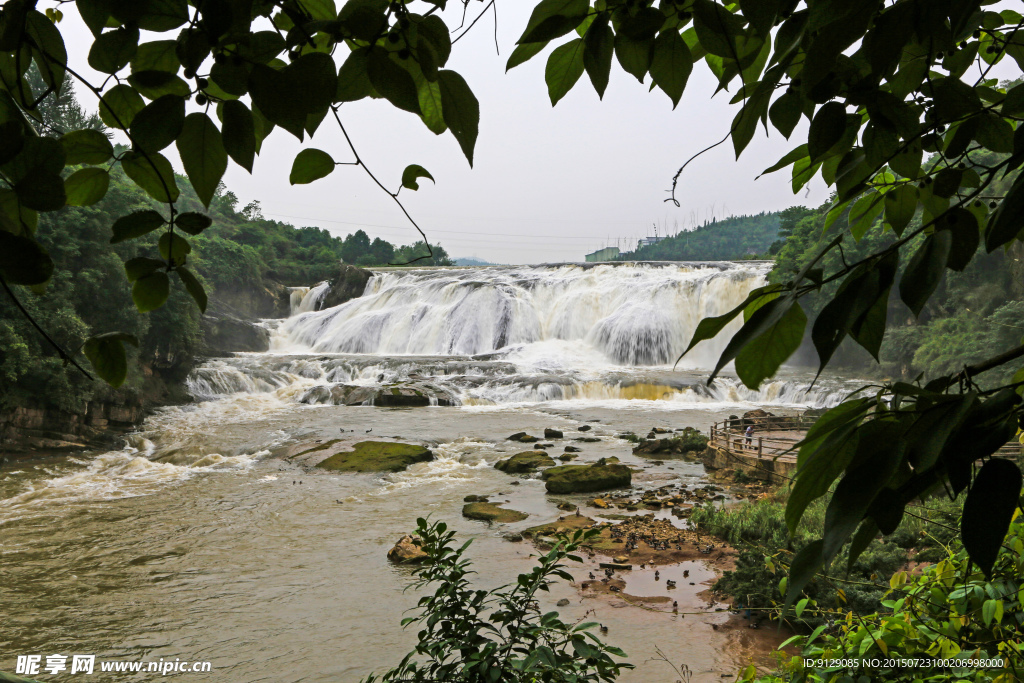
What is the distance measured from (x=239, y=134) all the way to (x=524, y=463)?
34.0ft

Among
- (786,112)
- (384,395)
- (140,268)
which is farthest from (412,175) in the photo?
(384,395)

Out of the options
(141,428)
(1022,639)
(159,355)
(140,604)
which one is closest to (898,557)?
(1022,639)

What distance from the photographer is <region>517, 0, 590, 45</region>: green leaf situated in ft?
2.19

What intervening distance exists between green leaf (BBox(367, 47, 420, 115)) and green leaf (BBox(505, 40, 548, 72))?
0.23 metres

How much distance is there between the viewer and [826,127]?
22.9 inches

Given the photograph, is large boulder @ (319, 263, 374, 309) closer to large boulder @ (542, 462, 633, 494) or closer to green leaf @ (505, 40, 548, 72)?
large boulder @ (542, 462, 633, 494)

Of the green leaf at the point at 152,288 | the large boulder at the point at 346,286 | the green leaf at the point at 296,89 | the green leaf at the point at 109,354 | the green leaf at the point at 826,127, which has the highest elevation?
the large boulder at the point at 346,286

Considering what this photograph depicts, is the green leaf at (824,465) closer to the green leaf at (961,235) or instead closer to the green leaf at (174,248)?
the green leaf at (961,235)

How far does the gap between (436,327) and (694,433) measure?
49.0ft

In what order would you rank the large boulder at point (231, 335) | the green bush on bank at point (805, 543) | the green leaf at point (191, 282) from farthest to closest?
the large boulder at point (231, 335) < the green bush on bank at point (805, 543) < the green leaf at point (191, 282)

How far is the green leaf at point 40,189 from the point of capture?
0.53m

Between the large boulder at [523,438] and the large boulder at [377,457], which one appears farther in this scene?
the large boulder at [523,438]

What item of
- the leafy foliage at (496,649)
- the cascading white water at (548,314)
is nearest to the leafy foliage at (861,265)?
the leafy foliage at (496,649)

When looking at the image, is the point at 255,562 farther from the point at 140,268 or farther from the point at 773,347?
the point at 773,347
